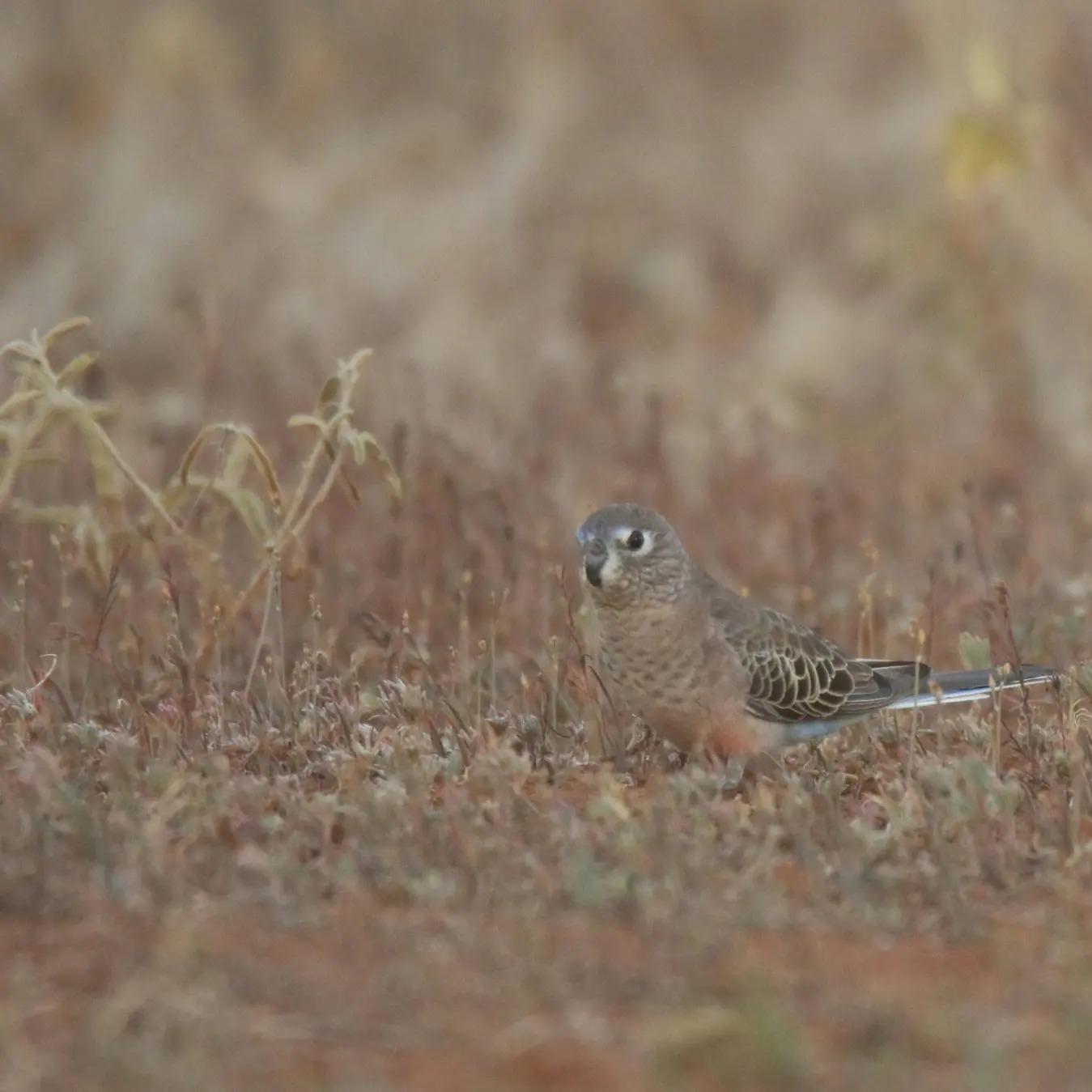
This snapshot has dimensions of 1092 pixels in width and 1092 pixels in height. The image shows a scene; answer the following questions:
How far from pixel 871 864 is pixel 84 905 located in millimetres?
1663

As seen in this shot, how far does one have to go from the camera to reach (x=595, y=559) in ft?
18.0

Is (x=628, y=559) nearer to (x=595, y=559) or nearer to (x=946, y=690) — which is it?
(x=595, y=559)

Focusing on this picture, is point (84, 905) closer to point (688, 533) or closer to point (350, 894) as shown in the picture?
point (350, 894)

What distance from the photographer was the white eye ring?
5551mm

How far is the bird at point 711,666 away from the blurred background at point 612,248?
1.00m

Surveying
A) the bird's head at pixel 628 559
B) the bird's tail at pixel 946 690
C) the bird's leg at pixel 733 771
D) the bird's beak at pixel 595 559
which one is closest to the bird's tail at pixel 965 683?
the bird's tail at pixel 946 690

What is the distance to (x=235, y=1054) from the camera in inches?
134

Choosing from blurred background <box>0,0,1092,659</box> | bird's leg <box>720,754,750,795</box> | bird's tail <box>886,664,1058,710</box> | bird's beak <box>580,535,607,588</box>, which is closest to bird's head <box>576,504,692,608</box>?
bird's beak <box>580,535,607,588</box>

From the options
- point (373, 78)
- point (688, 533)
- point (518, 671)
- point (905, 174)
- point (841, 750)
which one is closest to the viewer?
point (841, 750)

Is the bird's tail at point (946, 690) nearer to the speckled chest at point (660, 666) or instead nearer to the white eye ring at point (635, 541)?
the speckled chest at point (660, 666)

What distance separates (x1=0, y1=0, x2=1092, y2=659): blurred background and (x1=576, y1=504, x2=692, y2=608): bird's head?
1204mm

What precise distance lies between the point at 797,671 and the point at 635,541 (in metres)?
0.62

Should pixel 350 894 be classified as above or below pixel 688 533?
below

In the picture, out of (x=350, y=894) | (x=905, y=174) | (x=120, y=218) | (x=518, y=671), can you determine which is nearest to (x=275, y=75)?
(x=120, y=218)
